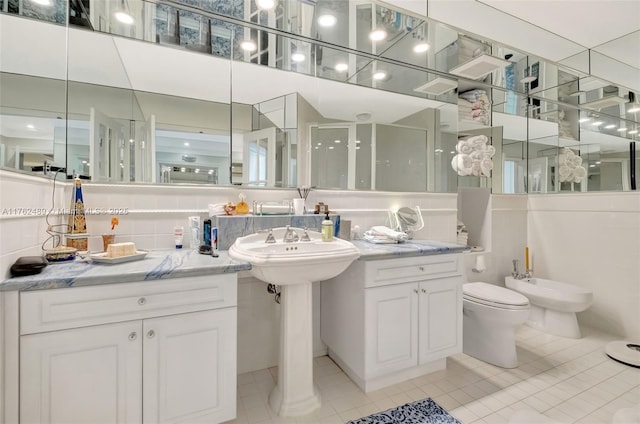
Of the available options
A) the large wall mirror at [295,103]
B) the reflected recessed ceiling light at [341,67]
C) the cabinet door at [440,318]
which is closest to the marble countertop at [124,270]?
the large wall mirror at [295,103]

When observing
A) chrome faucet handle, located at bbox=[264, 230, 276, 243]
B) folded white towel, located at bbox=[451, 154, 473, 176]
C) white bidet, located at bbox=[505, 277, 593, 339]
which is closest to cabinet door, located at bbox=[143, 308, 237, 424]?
chrome faucet handle, located at bbox=[264, 230, 276, 243]

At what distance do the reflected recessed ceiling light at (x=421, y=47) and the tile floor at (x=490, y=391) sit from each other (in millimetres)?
2631

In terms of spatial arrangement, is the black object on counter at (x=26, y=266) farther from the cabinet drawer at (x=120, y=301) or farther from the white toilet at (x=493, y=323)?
the white toilet at (x=493, y=323)

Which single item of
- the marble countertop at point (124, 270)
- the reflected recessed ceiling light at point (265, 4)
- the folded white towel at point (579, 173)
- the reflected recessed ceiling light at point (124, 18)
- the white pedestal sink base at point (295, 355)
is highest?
the reflected recessed ceiling light at point (265, 4)

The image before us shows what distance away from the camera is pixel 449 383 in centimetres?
178

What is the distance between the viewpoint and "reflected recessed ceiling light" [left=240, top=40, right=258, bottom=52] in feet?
6.12

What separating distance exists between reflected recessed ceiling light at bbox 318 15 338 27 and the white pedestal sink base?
1989mm

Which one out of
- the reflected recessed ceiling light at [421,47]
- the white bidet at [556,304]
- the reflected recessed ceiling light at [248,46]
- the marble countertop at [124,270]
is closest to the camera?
the marble countertop at [124,270]

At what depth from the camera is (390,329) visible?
1645 millimetres

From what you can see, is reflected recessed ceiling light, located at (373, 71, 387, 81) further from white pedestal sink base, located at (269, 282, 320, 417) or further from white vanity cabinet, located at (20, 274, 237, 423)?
white vanity cabinet, located at (20, 274, 237, 423)

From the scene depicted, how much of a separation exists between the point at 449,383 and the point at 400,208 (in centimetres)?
130

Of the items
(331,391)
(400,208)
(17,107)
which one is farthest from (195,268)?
(400,208)

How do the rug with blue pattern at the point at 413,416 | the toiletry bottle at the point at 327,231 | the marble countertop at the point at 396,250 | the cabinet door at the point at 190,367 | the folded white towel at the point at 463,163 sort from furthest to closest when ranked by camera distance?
the folded white towel at the point at 463,163, the toiletry bottle at the point at 327,231, the marble countertop at the point at 396,250, the rug with blue pattern at the point at 413,416, the cabinet door at the point at 190,367

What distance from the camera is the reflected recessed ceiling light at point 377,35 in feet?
7.46
